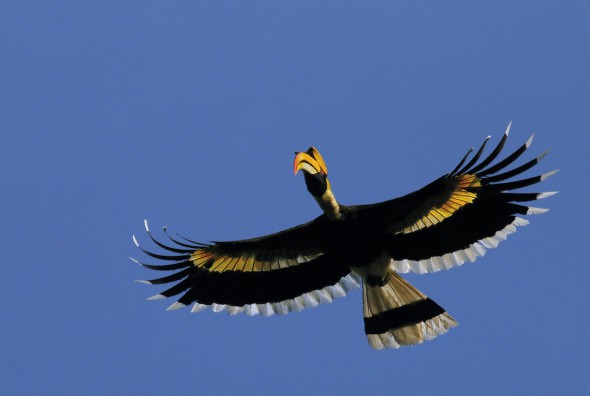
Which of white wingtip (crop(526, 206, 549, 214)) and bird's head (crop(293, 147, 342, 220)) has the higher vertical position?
bird's head (crop(293, 147, 342, 220))

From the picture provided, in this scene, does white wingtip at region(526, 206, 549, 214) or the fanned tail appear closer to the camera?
white wingtip at region(526, 206, 549, 214)

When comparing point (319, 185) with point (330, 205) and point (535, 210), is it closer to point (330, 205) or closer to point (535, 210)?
point (330, 205)

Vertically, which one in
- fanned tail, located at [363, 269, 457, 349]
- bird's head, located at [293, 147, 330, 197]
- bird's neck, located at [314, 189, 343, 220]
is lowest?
fanned tail, located at [363, 269, 457, 349]

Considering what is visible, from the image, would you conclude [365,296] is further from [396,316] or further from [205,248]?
[205,248]

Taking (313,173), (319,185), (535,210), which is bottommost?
(535,210)

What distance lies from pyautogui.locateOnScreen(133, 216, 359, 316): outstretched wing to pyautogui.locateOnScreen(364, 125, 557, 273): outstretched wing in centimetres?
94

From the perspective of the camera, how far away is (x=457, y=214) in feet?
47.7

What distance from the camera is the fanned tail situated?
14852 millimetres

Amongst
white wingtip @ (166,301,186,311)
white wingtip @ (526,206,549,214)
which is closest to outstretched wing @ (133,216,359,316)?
white wingtip @ (166,301,186,311)

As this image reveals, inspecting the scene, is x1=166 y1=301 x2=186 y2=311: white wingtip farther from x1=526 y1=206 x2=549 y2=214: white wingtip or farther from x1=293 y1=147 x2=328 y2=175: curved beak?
x1=526 y1=206 x2=549 y2=214: white wingtip

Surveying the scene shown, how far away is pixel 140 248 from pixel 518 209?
4.71m

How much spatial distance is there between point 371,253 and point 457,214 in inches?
45.2

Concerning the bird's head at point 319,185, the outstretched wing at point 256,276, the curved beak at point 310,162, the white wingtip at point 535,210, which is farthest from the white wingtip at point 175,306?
the white wingtip at point 535,210

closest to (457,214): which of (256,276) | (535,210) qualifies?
(535,210)
